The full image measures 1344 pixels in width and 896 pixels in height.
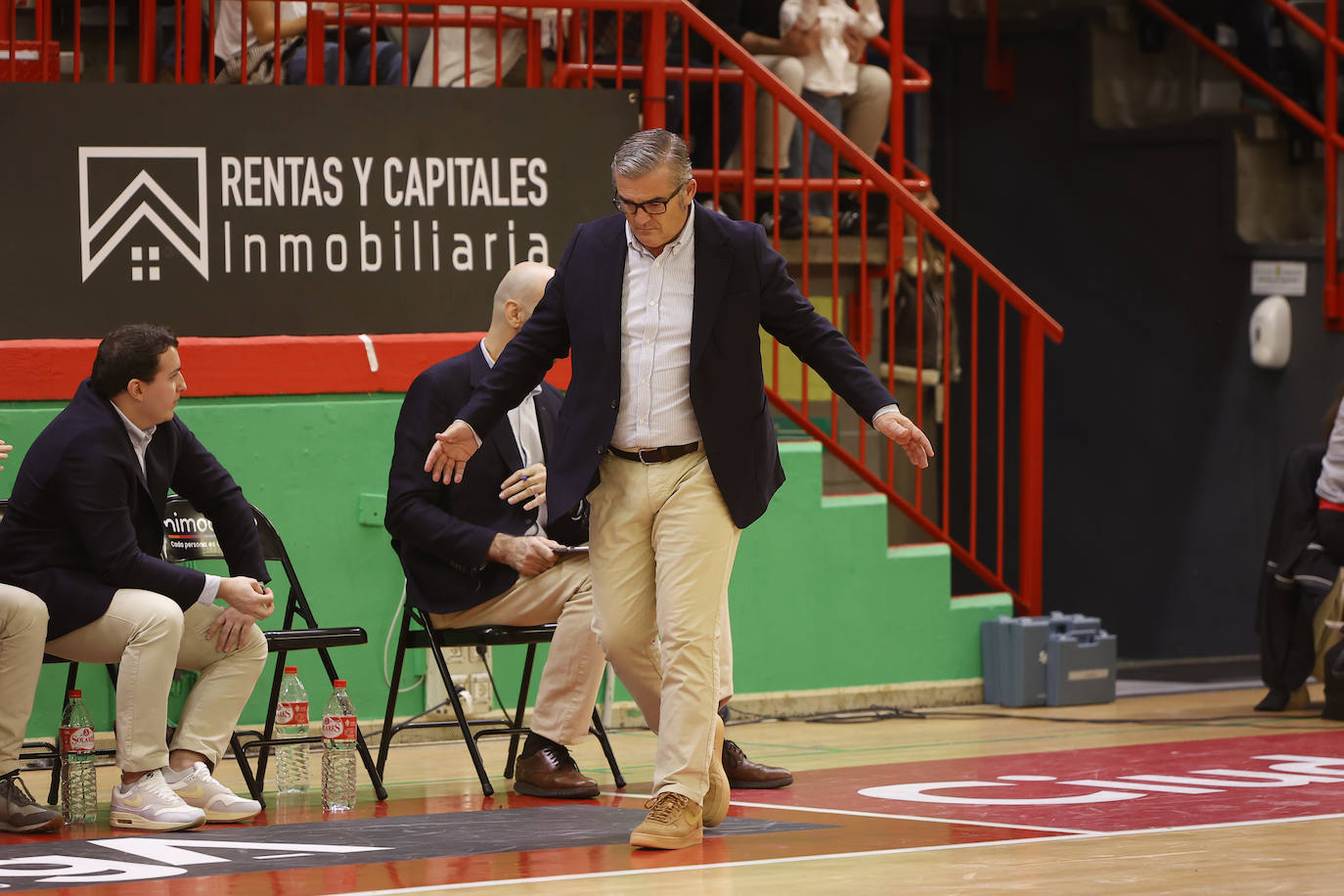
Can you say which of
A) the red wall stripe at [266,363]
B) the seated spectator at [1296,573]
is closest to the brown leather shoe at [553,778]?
the red wall stripe at [266,363]

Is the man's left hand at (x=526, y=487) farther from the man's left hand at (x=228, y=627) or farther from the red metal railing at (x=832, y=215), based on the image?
the red metal railing at (x=832, y=215)

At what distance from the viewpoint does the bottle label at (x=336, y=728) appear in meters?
5.68

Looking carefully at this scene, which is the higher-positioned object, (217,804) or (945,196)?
(945,196)

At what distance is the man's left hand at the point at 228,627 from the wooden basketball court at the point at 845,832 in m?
0.48

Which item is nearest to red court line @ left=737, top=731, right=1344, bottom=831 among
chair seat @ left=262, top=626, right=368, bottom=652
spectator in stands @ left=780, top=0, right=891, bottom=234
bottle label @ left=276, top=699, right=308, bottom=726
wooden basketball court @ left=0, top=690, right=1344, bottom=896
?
wooden basketball court @ left=0, top=690, right=1344, bottom=896

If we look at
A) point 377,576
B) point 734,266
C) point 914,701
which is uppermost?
point 734,266

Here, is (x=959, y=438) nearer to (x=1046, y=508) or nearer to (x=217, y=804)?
(x=1046, y=508)

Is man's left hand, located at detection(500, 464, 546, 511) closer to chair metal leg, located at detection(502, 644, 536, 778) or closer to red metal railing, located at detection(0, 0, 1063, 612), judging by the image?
chair metal leg, located at detection(502, 644, 536, 778)

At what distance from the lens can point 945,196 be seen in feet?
35.1

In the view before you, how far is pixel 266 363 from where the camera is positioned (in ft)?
22.8

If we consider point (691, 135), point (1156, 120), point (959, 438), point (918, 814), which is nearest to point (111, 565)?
point (918, 814)

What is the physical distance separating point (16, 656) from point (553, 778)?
4.82ft

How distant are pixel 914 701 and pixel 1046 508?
107 inches

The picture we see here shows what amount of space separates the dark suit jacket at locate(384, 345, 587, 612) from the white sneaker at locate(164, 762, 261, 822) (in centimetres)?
84
